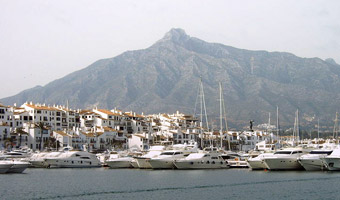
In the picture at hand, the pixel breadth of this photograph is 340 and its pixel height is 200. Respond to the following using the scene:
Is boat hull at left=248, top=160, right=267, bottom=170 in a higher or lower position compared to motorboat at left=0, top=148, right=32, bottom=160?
lower

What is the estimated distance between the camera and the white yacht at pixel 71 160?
92.2m

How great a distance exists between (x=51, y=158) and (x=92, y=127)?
182 ft

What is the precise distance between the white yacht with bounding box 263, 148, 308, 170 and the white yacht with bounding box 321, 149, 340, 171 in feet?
15.7

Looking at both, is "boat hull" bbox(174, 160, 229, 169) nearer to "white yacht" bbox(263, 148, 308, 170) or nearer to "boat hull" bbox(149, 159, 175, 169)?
"boat hull" bbox(149, 159, 175, 169)

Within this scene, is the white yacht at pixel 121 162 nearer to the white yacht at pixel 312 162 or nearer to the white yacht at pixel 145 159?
the white yacht at pixel 145 159

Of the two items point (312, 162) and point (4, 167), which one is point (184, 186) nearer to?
point (312, 162)

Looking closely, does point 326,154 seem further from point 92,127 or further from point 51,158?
point 92,127

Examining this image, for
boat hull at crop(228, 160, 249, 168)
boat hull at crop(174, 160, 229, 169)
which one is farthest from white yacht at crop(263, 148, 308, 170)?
boat hull at crop(228, 160, 249, 168)

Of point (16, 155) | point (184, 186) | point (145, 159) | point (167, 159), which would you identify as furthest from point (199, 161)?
point (16, 155)

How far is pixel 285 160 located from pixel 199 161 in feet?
43.2

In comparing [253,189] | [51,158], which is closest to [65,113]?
[51,158]

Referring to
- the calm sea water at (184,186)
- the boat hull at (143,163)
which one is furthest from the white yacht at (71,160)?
the calm sea water at (184,186)

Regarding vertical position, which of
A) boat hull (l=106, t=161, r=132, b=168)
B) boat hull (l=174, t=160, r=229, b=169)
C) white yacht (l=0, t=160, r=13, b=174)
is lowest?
boat hull (l=106, t=161, r=132, b=168)

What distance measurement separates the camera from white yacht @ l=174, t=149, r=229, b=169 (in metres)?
80.5
